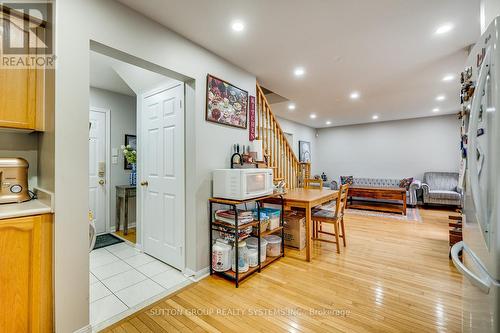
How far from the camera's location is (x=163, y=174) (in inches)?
105

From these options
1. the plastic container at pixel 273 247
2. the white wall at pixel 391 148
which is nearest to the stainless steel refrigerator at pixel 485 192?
the plastic container at pixel 273 247

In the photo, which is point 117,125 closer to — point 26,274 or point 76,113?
point 76,113

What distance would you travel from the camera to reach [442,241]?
345 centimetres

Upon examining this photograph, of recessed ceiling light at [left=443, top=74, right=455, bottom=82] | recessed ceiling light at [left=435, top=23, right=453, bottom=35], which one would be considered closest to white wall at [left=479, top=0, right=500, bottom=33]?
recessed ceiling light at [left=435, top=23, right=453, bottom=35]

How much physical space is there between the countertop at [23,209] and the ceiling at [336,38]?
1654 millimetres

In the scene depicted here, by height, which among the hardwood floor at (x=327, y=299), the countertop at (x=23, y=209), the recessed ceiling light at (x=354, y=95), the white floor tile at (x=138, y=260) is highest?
the recessed ceiling light at (x=354, y=95)

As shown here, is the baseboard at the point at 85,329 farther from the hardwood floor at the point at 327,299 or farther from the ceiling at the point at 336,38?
the ceiling at the point at 336,38

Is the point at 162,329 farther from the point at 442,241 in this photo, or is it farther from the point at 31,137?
the point at 442,241

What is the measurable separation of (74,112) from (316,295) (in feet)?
8.12

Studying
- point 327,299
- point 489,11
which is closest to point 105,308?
point 327,299

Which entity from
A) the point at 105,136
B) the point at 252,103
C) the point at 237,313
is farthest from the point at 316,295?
the point at 105,136

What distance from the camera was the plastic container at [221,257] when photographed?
2.33m

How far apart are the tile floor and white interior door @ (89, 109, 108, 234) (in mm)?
894

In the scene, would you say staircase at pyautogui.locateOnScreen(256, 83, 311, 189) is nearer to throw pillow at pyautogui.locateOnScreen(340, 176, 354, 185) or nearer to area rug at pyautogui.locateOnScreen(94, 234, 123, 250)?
area rug at pyautogui.locateOnScreen(94, 234, 123, 250)
